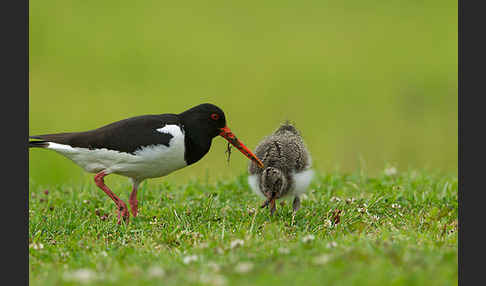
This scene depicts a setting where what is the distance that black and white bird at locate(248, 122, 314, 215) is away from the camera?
23.6 feet

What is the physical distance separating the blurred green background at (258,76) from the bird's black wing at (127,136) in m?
7.84

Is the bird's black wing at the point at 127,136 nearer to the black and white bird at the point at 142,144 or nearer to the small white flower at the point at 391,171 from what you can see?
the black and white bird at the point at 142,144

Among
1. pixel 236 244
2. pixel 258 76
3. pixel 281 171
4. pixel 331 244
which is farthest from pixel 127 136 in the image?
pixel 258 76

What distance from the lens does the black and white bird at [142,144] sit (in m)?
7.16

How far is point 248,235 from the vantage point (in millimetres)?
5934

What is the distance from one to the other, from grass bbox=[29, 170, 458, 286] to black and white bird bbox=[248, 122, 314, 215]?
28 centimetres

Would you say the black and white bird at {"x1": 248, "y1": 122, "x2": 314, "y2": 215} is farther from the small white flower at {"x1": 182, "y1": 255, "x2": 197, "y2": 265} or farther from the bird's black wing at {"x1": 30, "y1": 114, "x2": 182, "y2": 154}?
the small white flower at {"x1": 182, "y1": 255, "x2": 197, "y2": 265}

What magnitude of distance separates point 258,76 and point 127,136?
46.7 ft

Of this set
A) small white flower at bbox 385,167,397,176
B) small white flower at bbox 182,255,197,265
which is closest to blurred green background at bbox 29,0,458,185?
small white flower at bbox 385,167,397,176

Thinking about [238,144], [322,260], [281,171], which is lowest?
[322,260]

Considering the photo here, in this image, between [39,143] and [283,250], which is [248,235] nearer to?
[283,250]

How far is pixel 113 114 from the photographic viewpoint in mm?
17969

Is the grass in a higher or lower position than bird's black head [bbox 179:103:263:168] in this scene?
lower

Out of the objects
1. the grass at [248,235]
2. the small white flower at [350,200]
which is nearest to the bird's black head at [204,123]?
the grass at [248,235]
